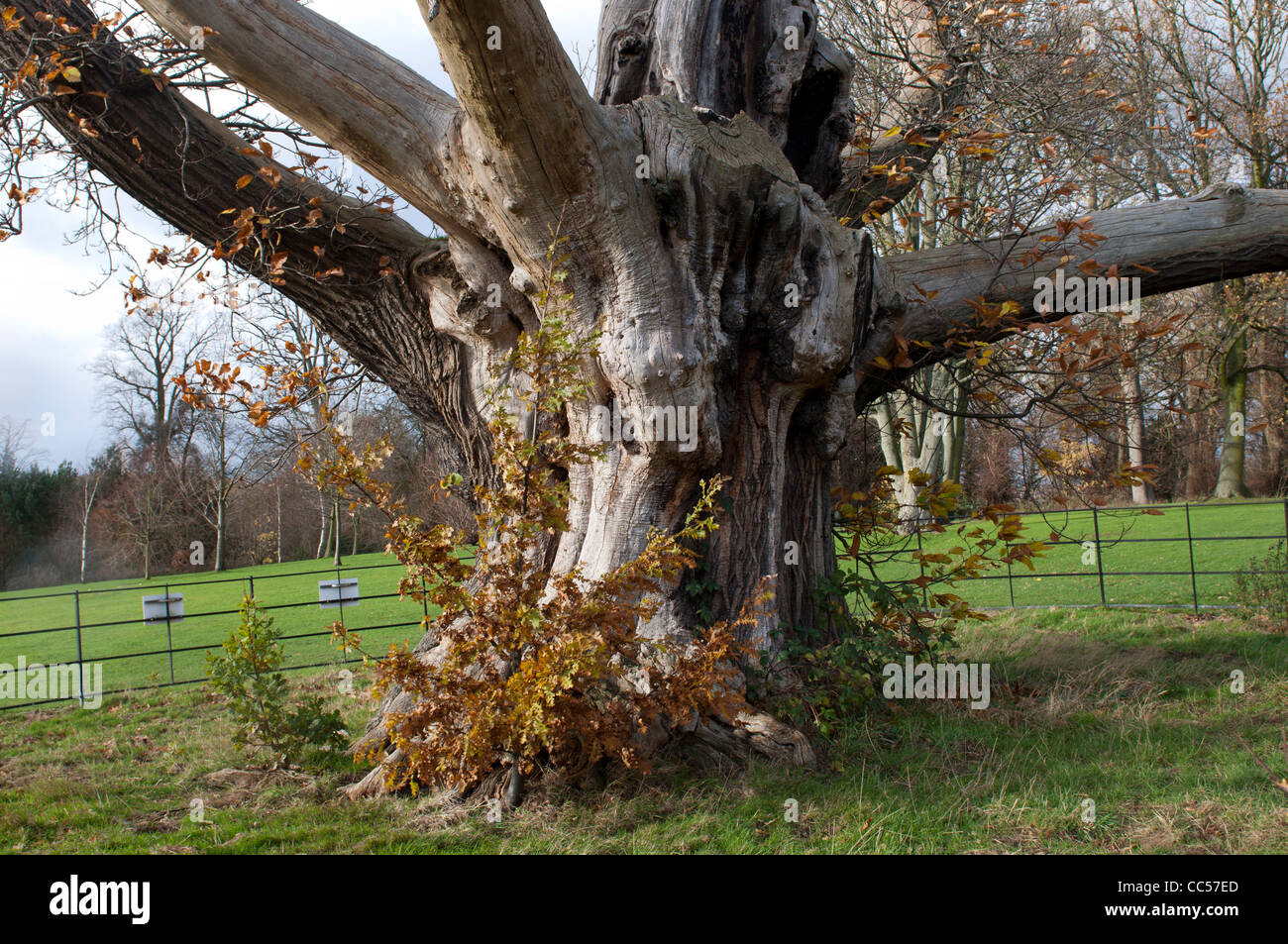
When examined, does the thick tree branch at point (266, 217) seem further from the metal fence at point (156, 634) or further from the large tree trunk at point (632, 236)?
the metal fence at point (156, 634)

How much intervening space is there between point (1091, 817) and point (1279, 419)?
2816cm

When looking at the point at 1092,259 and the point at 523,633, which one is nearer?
the point at 523,633

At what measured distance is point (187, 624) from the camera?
20109mm

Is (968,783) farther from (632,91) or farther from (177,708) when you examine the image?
(177,708)

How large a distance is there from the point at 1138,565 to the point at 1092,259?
40.6 feet

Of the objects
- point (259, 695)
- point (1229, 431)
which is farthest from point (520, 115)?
point (1229, 431)

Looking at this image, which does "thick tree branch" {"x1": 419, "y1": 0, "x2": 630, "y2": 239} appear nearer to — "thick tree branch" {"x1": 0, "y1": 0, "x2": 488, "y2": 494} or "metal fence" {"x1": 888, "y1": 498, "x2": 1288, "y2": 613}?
"thick tree branch" {"x1": 0, "y1": 0, "x2": 488, "y2": 494}

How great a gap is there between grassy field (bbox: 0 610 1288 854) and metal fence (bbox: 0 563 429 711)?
2.30 meters

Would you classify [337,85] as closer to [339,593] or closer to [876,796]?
[876,796]

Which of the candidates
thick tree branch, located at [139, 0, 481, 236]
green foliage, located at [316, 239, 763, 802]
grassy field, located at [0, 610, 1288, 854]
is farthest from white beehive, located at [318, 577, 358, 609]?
thick tree branch, located at [139, 0, 481, 236]

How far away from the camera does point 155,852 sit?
3.70 m

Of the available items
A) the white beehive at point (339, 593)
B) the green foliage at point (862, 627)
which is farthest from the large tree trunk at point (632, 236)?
the white beehive at point (339, 593)

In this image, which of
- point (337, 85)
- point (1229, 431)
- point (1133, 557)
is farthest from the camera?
Answer: point (1229, 431)

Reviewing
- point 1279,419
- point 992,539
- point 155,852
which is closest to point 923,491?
point 992,539
